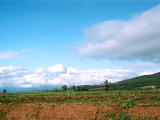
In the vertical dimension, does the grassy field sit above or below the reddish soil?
below

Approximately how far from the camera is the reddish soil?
18781 mm

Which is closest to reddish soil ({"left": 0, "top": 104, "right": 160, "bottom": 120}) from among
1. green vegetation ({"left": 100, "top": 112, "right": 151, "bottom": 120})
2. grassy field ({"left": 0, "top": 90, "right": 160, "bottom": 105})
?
green vegetation ({"left": 100, "top": 112, "right": 151, "bottom": 120})

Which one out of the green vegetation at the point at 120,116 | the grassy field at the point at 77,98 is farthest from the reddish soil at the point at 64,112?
the grassy field at the point at 77,98

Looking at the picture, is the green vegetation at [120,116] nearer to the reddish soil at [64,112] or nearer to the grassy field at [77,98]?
the reddish soil at [64,112]

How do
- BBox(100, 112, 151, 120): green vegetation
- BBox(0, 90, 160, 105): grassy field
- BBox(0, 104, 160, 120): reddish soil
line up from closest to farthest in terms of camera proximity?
BBox(100, 112, 151, 120): green vegetation → BBox(0, 104, 160, 120): reddish soil → BBox(0, 90, 160, 105): grassy field

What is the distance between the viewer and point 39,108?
2233 cm

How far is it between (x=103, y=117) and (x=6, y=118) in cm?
1096

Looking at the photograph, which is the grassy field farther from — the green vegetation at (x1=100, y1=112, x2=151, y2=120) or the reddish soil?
the green vegetation at (x1=100, y1=112, x2=151, y2=120)

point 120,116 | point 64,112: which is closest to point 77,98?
point 64,112

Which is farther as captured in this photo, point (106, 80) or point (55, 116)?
point (106, 80)

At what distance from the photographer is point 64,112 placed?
67.3 ft

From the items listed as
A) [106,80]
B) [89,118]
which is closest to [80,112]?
[89,118]

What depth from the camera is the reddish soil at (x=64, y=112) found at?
1878 centimetres

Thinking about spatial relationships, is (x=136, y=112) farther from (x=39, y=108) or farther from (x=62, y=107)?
(x=39, y=108)
